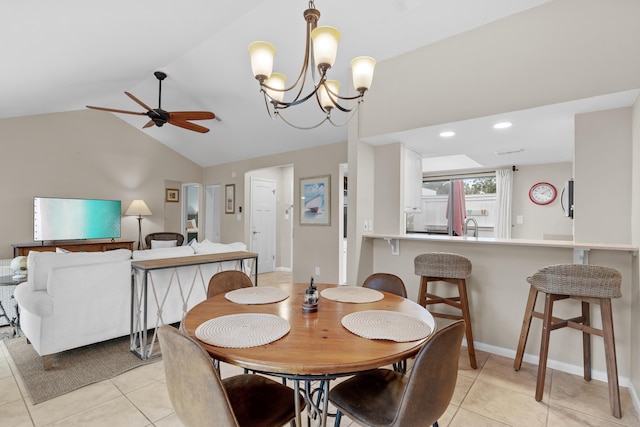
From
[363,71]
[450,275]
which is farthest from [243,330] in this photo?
[450,275]

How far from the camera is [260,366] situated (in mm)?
982

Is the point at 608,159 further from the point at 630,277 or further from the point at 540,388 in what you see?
the point at 540,388

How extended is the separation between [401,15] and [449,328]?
242 cm

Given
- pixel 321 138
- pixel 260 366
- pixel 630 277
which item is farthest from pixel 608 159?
pixel 321 138

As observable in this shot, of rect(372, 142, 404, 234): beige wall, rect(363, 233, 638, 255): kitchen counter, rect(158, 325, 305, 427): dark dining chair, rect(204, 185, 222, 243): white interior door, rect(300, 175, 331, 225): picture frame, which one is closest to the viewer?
rect(158, 325, 305, 427): dark dining chair

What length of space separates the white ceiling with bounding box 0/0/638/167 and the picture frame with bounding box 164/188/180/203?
2.35m

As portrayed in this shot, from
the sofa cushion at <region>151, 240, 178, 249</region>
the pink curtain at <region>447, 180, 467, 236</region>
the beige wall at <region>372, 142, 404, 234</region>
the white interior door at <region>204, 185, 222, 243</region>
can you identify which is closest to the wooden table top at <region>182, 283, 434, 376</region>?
the beige wall at <region>372, 142, 404, 234</region>

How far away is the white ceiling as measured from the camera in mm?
2240

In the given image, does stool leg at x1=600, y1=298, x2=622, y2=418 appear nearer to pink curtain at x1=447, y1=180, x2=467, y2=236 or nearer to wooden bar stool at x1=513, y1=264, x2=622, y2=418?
wooden bar stool at x1=513, y1=264, x2=622, y2=418

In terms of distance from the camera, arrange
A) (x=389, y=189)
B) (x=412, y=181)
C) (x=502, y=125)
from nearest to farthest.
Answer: (x=502, y=125) < (x=389, y=189) < (x=412, y=181)

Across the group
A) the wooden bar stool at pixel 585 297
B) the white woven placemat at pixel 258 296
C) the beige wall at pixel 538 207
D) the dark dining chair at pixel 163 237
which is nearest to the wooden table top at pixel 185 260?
the white woven placemat at pixel 258 296

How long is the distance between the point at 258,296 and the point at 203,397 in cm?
78

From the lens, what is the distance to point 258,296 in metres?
1.74

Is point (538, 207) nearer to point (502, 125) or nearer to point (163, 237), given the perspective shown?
point (502, 125)
